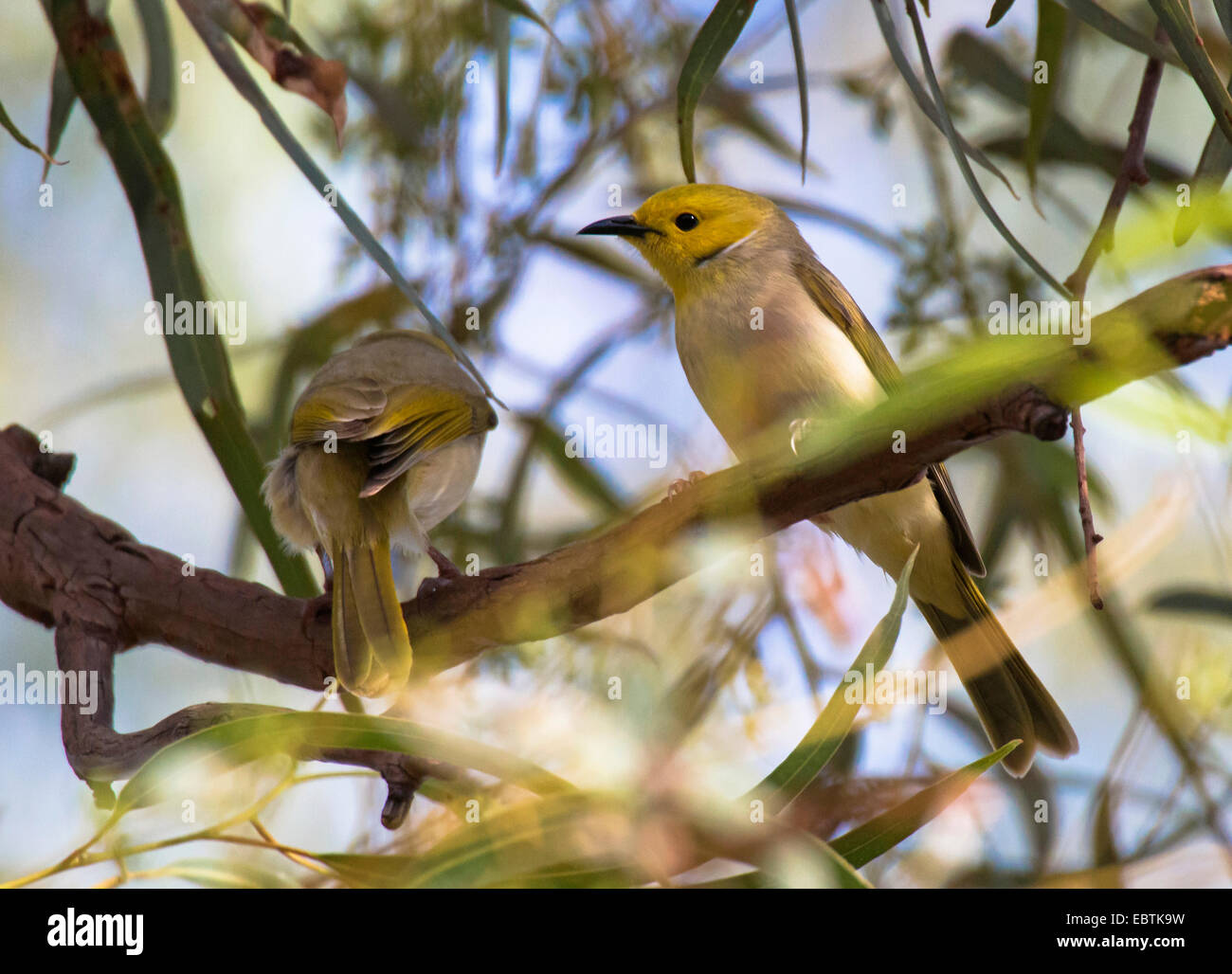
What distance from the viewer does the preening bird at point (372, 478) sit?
1.65m

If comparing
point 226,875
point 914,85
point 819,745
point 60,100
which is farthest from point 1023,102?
point 226,875

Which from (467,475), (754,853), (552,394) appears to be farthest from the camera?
(552,394)

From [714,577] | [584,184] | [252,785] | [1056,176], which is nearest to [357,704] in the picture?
[252,785]

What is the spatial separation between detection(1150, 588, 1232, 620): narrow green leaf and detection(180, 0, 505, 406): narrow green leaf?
137cm

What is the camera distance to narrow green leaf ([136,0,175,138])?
224 cm

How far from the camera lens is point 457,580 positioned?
1.67m

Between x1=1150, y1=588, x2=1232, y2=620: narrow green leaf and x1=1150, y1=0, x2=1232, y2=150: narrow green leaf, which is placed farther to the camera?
x1=1150, y1=588, x2=1232, y2=620: narrow green leaf

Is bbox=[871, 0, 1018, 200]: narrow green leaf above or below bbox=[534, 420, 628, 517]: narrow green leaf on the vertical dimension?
above

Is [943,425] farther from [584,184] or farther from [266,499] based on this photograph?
[584,184]

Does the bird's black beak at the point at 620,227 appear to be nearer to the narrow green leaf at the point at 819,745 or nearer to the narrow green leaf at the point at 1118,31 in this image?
the narrow green leaf at the point at 1118,31

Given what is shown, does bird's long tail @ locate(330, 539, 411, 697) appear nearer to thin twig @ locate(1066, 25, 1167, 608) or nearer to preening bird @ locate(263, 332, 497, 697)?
preening bird @ locate(263, 332, 497, 697)

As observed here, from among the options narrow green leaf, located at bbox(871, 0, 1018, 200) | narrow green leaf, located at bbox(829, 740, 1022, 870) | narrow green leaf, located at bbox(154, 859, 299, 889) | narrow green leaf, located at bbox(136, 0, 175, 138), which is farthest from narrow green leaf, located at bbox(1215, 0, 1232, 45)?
narrow green leaf, located at bbox(136, 0, 175, 138)

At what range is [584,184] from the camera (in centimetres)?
285
